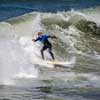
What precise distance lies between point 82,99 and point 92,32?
1405cm

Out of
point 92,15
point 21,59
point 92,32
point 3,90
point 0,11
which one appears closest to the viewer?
point 3,90

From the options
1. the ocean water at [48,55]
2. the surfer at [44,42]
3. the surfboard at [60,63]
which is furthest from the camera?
the surfer at [44,42]

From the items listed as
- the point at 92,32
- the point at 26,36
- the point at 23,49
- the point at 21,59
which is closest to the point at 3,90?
the point at 21,59

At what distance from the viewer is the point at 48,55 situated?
72.1 feet

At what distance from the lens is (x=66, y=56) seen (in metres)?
22.0

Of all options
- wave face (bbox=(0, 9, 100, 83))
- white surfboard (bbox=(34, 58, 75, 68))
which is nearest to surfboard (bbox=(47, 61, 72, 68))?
white surfboard (bbox=(34, 58, 75, 68))

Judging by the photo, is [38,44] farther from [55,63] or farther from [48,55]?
[55,63]

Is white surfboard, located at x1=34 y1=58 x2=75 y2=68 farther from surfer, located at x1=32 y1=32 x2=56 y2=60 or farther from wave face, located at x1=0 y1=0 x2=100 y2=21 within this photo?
wave face, located at x1=0 y1=0 x2=100 y2=21

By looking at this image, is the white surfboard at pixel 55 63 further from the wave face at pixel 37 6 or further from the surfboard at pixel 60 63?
the wave face at pixel 37 6

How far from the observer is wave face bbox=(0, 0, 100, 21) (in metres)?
32.9

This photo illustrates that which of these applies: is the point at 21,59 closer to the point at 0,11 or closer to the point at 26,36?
the point at 26,36

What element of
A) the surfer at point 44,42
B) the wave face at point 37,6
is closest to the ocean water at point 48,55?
the wave face at point 37,6

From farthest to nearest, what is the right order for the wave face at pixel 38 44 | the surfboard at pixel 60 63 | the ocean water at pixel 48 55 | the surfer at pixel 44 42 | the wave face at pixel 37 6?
the wave face at pixel 37 6 → the surfer at pixel 44 42 → the surfboard at pixel 60 63 → the wave face at pixel 38 44 → the ocean water at pixel 48 55

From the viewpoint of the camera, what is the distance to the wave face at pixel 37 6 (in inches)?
1295
